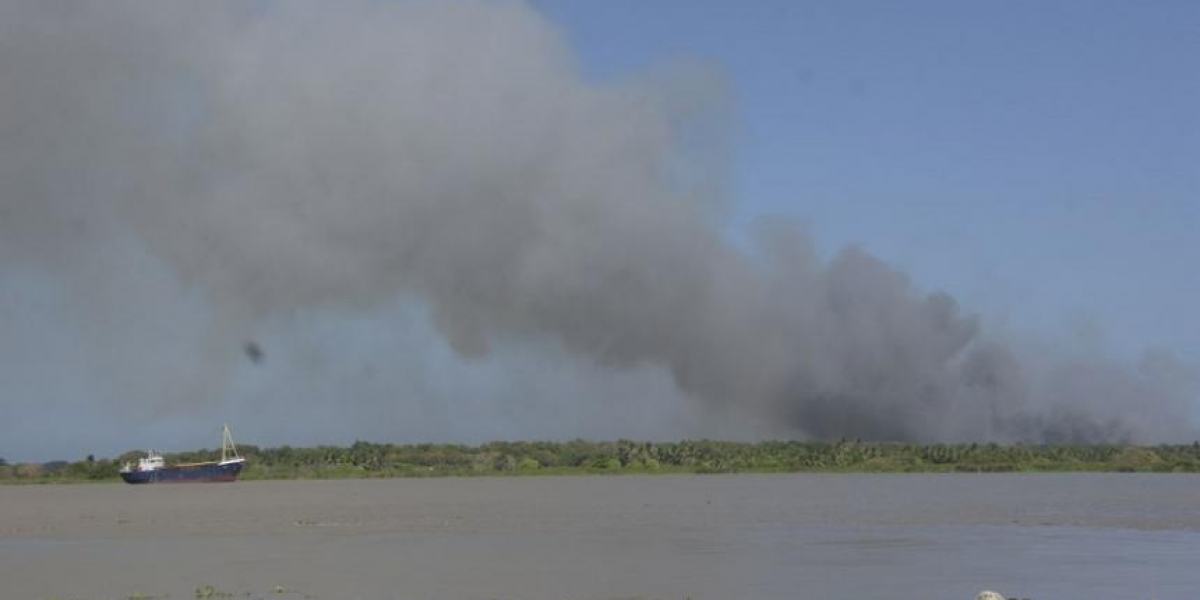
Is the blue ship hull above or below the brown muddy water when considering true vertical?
above

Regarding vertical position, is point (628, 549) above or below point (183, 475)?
below

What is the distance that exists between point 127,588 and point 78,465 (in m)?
143

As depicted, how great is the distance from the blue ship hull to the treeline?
320 inches

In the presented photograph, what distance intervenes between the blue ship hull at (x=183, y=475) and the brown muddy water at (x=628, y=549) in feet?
227

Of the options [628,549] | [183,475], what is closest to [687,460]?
[183,475]

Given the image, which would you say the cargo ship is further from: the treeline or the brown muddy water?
the brown muddy water

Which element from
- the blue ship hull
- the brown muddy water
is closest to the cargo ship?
the blue ship hull

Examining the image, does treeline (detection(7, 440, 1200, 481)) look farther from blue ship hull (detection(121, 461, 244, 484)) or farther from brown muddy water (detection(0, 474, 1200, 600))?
brown muddy water (detection(0, 474, 1200, 600))

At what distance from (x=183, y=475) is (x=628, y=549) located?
110861 millimetres

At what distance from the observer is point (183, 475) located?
144m

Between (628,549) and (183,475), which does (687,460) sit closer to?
(183,475)

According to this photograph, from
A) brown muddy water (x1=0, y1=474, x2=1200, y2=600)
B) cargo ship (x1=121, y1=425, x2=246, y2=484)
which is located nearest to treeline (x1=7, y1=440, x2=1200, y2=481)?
cargo ship (x1=121, y1=425, x2=246, y2=484)

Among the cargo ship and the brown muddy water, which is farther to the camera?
the cargo ship

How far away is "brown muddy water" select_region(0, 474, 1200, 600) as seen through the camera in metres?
31.8
